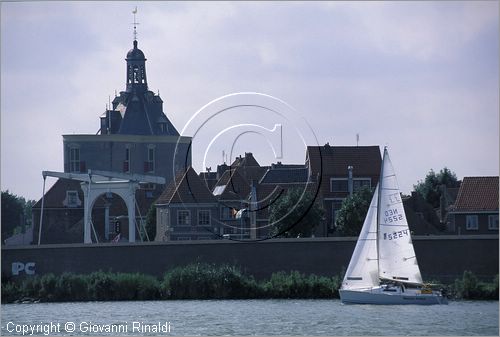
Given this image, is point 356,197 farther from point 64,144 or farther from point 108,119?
point 108,119

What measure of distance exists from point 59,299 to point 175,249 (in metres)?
4.55

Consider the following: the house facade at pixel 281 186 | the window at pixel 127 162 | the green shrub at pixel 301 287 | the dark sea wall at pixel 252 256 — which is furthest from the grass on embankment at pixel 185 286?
the window at pixel 127 162

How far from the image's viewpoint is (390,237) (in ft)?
162

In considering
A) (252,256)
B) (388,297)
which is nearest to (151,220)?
(252,256)

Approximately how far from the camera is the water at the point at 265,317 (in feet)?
126

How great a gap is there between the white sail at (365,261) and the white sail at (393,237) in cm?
28

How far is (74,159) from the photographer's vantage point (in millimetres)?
80125

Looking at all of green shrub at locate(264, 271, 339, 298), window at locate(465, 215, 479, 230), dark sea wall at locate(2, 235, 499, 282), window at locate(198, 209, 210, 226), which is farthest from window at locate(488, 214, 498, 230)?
green shrub at locate(264, 271, 339, 298)

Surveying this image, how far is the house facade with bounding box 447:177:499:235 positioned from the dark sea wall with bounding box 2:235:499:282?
12664 millimetres

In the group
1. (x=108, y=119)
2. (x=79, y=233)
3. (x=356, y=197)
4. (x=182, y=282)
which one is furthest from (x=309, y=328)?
(x=108, y=119)

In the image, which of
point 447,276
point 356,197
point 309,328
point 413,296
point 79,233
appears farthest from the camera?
point 79,233

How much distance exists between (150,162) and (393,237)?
33.8m

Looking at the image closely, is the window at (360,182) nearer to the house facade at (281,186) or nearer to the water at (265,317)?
the house facade at (281,186)

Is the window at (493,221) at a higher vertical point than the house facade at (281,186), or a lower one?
lower
